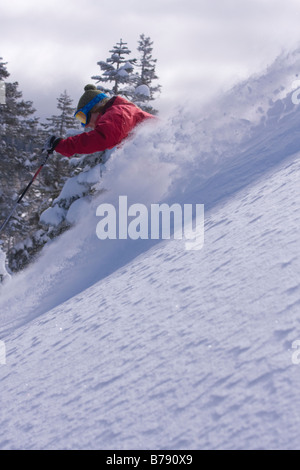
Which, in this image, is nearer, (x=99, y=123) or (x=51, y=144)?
(x=99, y=123)

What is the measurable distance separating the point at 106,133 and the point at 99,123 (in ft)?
0.75

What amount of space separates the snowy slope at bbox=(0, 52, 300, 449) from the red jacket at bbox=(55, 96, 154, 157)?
2.00 meters

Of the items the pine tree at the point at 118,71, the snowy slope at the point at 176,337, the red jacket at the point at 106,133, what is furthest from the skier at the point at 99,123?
the pine tree at the point at 118,71

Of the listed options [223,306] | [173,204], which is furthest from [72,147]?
[223,306]

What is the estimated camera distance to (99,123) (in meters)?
6.62

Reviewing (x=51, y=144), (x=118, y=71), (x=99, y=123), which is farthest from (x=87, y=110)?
(x=118, y=71)

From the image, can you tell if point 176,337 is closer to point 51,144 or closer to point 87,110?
point 51,144

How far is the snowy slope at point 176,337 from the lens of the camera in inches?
67.9

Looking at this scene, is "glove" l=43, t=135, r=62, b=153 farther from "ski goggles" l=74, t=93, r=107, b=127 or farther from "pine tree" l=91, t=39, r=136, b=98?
"pine tree" l=91, t=39, r=136, b=98

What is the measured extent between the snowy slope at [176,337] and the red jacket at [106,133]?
2.00 meters

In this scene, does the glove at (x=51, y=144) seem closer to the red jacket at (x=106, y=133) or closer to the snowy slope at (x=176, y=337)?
the red jacket at (x=106, y=133)

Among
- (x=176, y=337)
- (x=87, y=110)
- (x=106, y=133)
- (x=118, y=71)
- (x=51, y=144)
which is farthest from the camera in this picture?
(x=118, y=71)

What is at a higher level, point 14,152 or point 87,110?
point 14,152
